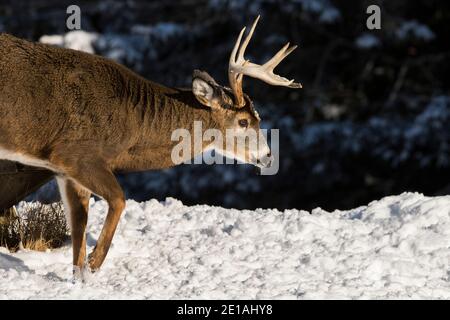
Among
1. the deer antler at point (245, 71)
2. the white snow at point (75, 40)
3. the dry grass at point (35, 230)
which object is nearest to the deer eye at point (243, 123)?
the deer antler at point (245, 71)

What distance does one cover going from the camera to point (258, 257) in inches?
278

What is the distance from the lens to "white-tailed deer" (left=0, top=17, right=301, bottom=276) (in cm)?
669

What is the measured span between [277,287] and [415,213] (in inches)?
82.0

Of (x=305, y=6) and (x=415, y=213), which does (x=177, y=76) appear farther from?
(x=415, y=213)

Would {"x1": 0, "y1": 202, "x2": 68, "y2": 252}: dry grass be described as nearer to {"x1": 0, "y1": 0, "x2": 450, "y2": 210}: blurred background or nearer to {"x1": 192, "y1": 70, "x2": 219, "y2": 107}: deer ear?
{"x1": 192, "y1": 70, "x2": 219, "y2": 107}: deer ear

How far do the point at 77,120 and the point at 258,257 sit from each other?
1658mm

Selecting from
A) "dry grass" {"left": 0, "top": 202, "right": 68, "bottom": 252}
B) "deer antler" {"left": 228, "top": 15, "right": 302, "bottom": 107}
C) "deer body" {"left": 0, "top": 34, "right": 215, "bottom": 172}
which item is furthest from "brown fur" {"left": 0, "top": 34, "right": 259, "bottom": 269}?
"deer antler" {"left": 228, "top": 15, "right": 302, "bottom": 107}

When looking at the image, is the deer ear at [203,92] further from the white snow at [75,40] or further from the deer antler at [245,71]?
the white snow at [75,40]

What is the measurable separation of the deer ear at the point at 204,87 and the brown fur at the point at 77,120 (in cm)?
42

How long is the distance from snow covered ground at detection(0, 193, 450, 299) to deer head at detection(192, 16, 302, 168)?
618mm

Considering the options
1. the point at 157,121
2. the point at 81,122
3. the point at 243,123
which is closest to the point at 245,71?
the point at 243,123

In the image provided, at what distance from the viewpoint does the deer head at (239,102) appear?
7344mm

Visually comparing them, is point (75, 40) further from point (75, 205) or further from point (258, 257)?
point (258, 257)

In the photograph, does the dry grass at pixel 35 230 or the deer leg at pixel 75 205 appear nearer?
the deer leg at pixel 75 205
